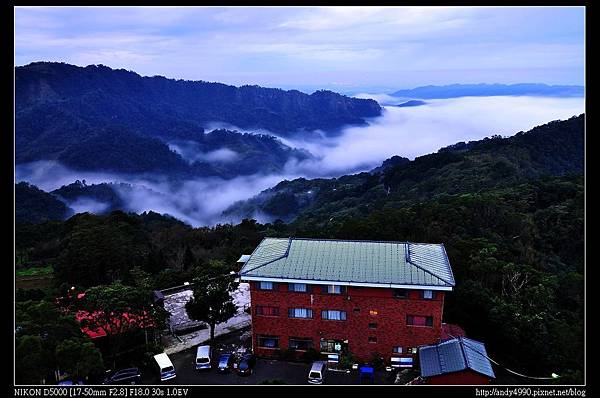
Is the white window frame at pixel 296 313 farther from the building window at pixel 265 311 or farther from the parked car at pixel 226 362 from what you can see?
the parked car at pixel 226 362

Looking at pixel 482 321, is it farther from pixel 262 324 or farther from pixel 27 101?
pixel 27 101

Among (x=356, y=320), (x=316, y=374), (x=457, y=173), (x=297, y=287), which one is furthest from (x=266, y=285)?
(x=457, y=173)

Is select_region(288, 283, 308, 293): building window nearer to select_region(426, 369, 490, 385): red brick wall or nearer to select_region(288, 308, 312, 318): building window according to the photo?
select_region(288, 308, 312, 318): building window

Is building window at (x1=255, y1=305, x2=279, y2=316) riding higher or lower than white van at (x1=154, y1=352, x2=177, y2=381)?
higher

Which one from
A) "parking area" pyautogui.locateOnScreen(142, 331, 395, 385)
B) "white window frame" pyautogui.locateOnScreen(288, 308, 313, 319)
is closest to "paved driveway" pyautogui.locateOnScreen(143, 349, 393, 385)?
"parking area" pyautogui.locateOnScreen(142, 331, 395, 385)

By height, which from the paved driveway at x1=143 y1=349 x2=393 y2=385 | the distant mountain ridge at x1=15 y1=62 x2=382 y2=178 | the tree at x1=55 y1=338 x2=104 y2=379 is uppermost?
the distant mountain ridge at x1=15 y1=62 x2=382 y2=178

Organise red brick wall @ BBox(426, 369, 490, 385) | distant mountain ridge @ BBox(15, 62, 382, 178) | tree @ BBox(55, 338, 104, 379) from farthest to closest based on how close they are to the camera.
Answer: distant mountain ridge @ BBox(15, 62, 382, 178) < red brick wall @ BBox(426, 369, 490, 385) < tree @ BBox(55, 338, 104, 379)

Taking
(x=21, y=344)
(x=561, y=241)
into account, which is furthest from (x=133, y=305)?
(x=561, y=241)
